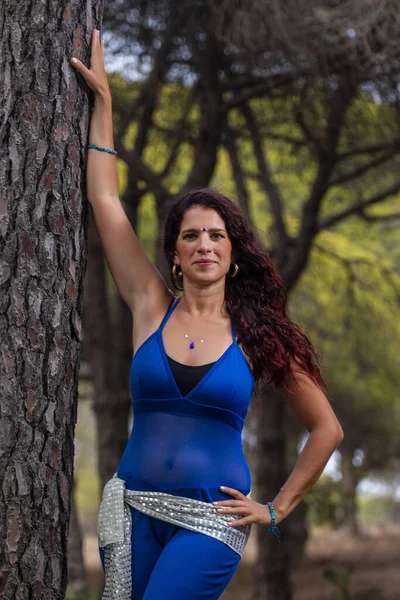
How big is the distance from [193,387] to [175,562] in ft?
1.94

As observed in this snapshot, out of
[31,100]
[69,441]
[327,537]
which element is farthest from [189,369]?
[327,537]

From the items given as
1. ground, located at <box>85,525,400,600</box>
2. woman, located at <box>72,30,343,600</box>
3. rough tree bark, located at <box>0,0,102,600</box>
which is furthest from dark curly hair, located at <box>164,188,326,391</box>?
ground, located at <box>85,525,400,600</box>

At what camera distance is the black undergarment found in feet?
10.2

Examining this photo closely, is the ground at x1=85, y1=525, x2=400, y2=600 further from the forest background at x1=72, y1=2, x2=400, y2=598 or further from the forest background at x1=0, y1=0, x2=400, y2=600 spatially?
the forest background at x1=72, y1=2, x2=400, y2=598

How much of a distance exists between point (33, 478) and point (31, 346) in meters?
Answer: 0.45

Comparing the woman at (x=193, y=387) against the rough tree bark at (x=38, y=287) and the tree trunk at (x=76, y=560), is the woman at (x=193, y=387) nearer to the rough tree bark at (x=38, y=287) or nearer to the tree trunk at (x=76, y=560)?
the rough tree bark at (x=38, y=287)

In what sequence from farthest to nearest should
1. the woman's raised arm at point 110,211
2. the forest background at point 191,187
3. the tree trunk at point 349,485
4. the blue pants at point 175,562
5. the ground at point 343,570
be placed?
the tree trunk at point 349,485, the ground at point 343,570, the woman's raised arm at point 110,211, the forest background at point 191,187, the blue pants at point 175,562

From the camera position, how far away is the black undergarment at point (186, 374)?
3115mm

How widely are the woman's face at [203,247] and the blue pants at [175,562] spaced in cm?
→ 91

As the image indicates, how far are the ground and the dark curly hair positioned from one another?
6857mm

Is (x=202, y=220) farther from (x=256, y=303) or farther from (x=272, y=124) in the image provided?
(x=272, y=124)

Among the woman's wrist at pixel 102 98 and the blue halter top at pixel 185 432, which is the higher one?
the woman's wrist at pixel 102 98

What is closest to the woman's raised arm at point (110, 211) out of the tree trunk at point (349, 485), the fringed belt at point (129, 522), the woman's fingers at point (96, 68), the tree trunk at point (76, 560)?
the woman's fingers at point (96, 68)

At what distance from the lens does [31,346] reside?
3.02 metres
